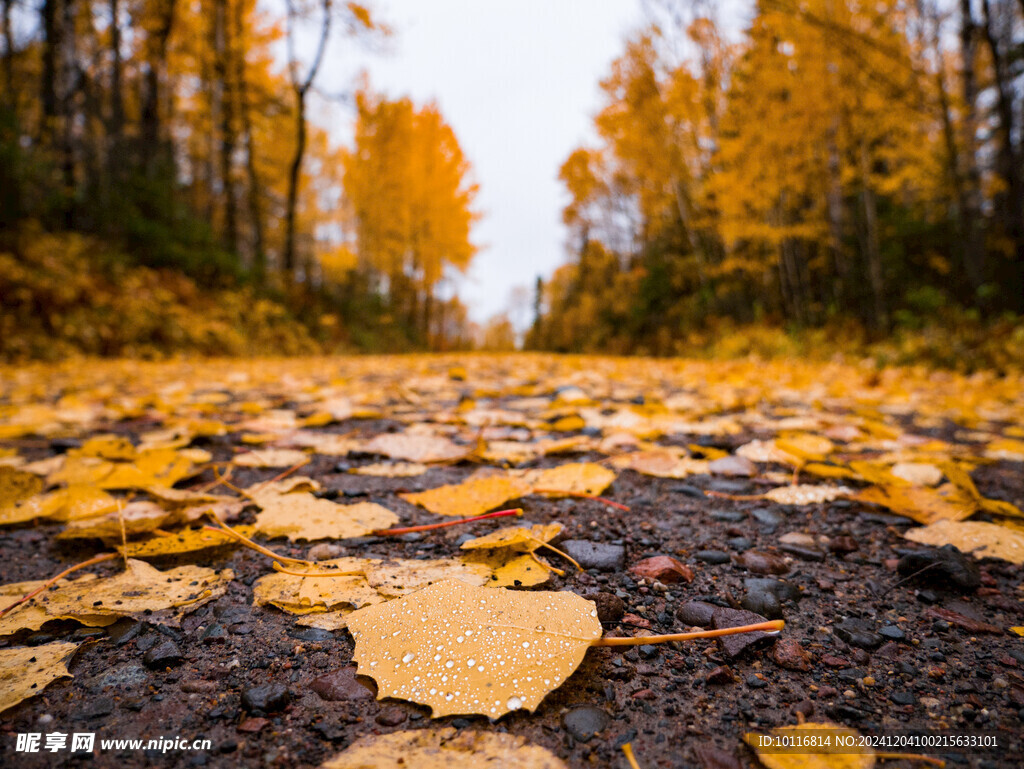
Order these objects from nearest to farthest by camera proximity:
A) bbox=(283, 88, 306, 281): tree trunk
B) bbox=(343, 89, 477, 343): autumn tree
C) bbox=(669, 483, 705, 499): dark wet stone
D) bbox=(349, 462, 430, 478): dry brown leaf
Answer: bbox=(669, 483, 705, 499): dark wet stone
bbox=(349, 462, 430, 478): dry brown leaf
bbox=(283, 88, 306, 281): tree trunk
bbox=(343, 89, 477, 343): autumn tree

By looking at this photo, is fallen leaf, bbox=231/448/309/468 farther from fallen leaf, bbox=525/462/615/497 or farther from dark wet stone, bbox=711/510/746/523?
dark wet stone, bbox=711/510/746/523

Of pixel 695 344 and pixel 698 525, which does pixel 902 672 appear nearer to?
pixel 698 525

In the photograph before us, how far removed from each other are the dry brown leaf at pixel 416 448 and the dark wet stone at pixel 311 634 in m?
0.74

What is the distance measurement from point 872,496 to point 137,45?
1599 cm

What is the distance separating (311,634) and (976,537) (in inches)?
43.2

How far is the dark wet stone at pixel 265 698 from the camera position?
51 centimetres

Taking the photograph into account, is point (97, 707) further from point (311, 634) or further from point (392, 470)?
point (392, 470)

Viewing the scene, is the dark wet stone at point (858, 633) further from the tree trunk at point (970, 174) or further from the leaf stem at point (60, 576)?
the tree trunk at point (970, 174)

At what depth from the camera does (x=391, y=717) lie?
49cm

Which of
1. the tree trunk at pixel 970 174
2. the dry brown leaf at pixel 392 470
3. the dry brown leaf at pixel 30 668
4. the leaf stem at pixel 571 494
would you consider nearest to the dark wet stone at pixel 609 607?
the leaf stem at pixel 571 494

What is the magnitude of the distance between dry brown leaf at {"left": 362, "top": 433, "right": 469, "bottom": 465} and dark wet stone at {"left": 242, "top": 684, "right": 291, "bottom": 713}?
2.75 feet

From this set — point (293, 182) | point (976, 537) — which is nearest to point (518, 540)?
point (976, 537)

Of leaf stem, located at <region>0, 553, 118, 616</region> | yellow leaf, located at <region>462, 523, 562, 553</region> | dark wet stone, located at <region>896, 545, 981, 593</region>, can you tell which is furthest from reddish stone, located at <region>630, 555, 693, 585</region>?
leaf stem, located at <region>0, 553, 118, 616</region>

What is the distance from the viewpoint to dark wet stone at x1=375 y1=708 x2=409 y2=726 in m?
0.48
